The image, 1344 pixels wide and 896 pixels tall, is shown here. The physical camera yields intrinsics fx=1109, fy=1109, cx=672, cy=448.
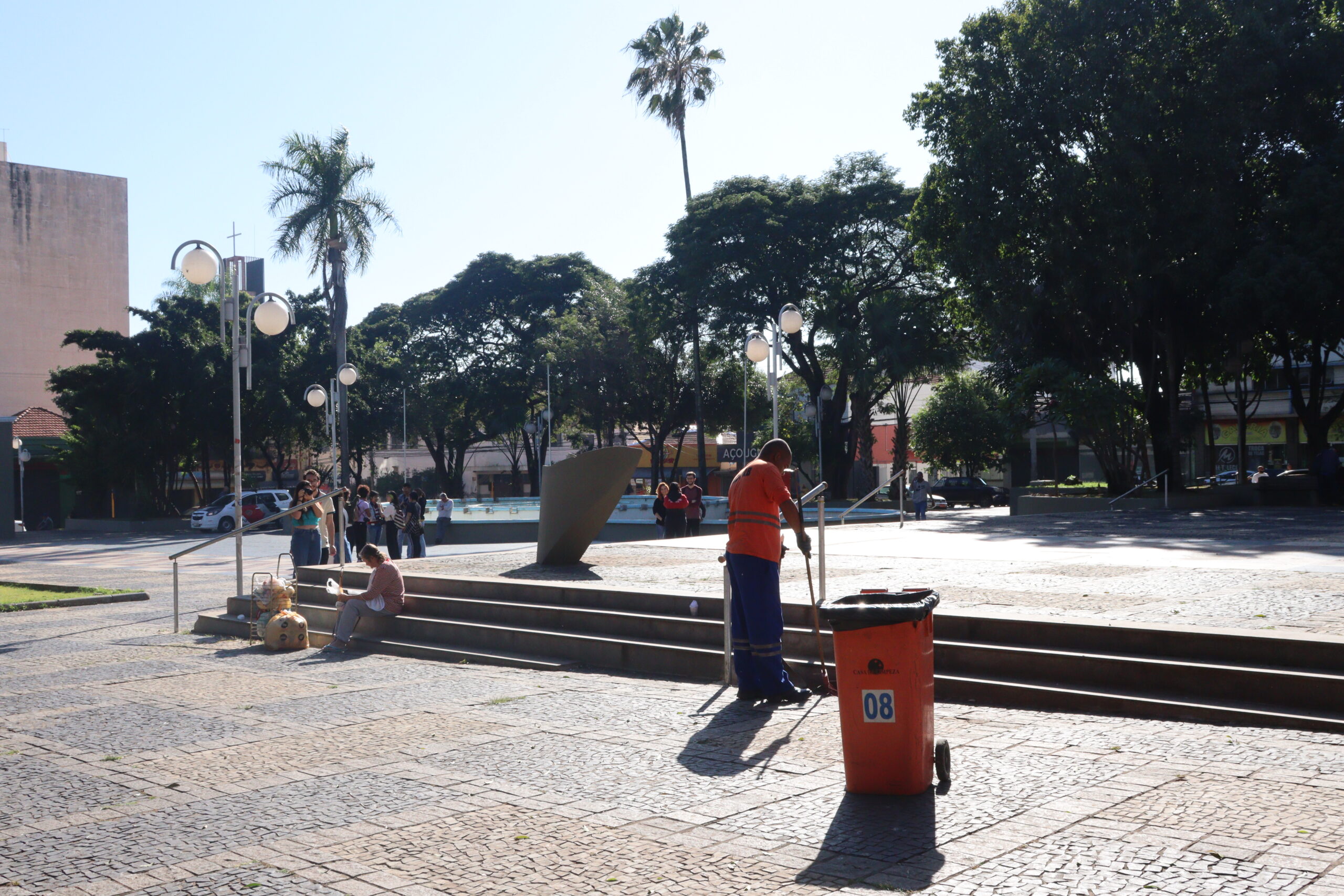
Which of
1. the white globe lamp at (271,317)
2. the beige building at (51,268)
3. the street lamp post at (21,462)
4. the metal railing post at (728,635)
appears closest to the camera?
the metal railing post at (728,635)

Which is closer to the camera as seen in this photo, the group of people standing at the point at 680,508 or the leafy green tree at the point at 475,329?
the group of people standing at the point at 680,508

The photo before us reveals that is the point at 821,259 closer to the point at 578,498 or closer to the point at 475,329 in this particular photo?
the point at 475,329

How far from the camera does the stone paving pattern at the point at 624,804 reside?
430 cm

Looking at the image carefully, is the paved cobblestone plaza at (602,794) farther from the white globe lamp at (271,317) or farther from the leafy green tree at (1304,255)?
the leafy green tree at (1304,255)

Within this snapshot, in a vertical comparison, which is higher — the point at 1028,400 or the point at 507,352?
the point at 507,352

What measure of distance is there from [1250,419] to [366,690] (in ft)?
162

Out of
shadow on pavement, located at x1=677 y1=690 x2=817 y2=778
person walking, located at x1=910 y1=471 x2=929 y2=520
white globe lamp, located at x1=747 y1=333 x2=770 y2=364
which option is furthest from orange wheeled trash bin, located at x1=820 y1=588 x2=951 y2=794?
person walking, located at x1=910 y1=471 x2=929 y2=520

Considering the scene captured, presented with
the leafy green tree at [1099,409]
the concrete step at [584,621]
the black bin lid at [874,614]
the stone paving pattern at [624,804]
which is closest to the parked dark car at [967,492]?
the leafy green tree at [1099,409]

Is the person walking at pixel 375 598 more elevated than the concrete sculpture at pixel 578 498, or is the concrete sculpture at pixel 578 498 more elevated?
the concrete sculpture at pixel 578 498

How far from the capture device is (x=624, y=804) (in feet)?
17.6

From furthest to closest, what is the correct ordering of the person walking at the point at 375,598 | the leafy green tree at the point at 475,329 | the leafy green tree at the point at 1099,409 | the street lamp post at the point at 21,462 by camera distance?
the leafy green tree at the point at 475,329 < the street lamp post at the point at 21,462 < the leafy green tree at the point at 1099,409 < the person walking at the point at 375,598

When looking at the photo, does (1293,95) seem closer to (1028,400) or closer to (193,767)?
(1028,400)

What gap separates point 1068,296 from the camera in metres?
29.0

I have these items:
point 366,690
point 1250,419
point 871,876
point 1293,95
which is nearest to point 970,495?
point 1250,419
